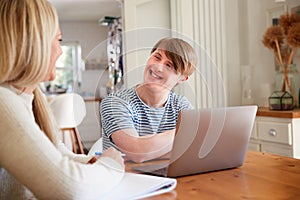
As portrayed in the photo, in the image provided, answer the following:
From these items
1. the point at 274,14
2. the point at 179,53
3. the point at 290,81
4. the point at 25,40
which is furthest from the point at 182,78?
the point at 274,14

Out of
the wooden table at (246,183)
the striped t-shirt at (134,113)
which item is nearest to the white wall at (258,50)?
the wooden table at (246,183)

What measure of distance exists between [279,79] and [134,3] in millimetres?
1203

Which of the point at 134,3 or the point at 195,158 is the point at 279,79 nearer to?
the point at 134,3

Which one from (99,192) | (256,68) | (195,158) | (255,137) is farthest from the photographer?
(256,68)

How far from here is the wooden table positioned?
2.67 ft

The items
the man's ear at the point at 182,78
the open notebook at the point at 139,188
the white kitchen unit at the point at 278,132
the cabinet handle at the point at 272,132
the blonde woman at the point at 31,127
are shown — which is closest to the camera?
the blonde woman at the point at 31,127

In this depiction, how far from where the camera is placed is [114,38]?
111 centimetres

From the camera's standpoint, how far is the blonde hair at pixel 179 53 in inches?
41.3

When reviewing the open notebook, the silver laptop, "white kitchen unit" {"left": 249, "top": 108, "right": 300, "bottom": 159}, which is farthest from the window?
the open notebook

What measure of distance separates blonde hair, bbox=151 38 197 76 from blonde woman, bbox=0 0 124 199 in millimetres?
327

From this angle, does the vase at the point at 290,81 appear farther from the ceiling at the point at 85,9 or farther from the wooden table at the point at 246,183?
the ceiling at the point at 85,9

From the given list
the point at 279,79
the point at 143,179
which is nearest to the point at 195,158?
the point at 143,179

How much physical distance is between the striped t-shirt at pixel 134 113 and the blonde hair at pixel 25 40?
1.08ft

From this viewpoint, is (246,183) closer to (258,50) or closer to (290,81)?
(290,81)
